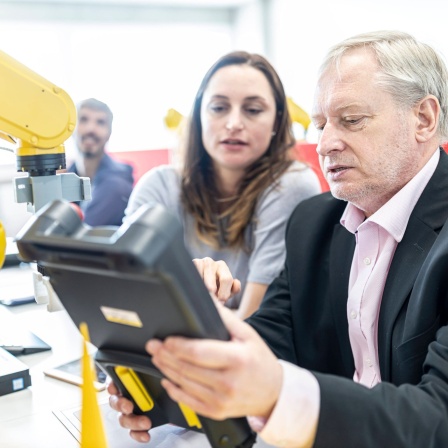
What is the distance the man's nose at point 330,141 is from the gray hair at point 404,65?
0.39 ft

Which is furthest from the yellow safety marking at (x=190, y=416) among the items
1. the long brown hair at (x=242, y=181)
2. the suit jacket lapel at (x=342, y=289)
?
the long brown hair at (x=242, y=181)

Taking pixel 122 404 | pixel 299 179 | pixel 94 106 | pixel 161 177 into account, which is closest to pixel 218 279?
pixel 122 404

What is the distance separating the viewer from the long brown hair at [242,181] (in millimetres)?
1837

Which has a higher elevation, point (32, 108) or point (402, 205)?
point (32, 108)

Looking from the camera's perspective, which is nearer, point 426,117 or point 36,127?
point 36,127

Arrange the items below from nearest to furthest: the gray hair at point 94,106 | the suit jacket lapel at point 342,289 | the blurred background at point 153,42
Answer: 1. the suit jacket lapel at point 342,289
2. the gray hair at point 94,106
3. the blurred background at point 153,42

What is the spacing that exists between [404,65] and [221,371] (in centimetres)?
79

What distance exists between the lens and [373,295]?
3.65 ft

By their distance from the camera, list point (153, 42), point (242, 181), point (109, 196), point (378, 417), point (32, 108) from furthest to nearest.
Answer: point (153, 42) → point (109, 196) → point (242, 181) → point (32, 108) → point (378, 417)

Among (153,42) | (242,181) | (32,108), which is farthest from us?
(153,42)

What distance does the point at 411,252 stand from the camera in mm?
1035

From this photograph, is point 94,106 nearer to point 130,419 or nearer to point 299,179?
point 299,179

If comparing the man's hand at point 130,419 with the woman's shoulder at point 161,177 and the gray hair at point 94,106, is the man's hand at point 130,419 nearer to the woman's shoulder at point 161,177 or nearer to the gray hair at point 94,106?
the woman's shoulder at point 161,177

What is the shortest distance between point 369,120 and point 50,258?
0.74 m
